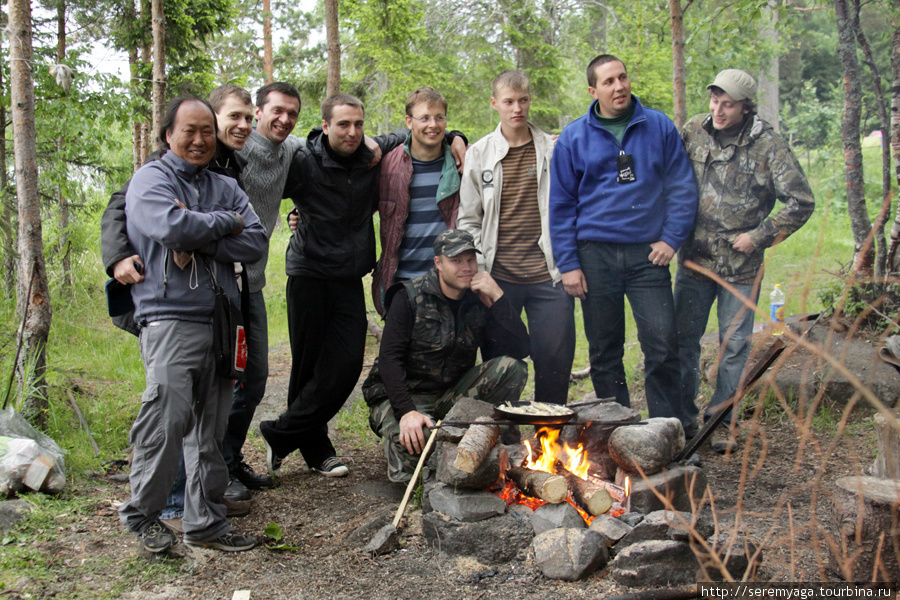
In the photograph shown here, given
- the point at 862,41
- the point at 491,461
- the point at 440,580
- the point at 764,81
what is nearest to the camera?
the point at 440,580

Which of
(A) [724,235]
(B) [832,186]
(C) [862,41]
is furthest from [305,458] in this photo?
(B) [832,186]

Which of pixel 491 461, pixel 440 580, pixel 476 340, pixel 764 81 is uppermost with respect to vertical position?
pixel 764 81

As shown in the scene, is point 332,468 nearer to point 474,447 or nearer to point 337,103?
point 474,447

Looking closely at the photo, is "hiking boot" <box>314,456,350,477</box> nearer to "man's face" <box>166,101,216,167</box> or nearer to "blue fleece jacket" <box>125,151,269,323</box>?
Result: "blue fleece jacket" <box>125,151,269,323</box>

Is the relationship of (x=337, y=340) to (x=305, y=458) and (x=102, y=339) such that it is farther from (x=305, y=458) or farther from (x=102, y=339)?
(x=102, y=339)

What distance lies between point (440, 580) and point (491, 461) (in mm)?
673

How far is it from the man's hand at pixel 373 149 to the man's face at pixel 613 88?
1441mm

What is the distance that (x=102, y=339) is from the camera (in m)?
8.17

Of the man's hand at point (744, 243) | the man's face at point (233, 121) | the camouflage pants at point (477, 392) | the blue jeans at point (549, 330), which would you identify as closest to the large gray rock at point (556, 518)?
the camouflage pants at point (477, 392)

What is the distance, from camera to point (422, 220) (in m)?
4.65

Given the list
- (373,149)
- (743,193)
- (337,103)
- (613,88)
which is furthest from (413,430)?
(743,193)

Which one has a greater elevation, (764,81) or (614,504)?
(764,81)

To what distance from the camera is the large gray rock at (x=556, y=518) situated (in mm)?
3529

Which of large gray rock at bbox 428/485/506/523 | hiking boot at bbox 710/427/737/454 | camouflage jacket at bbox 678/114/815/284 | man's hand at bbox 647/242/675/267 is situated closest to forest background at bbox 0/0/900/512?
camouflage jacket at bbox 678/114/815/284
